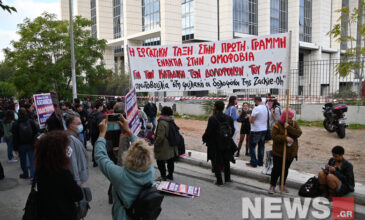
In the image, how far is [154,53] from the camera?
22.4 feet

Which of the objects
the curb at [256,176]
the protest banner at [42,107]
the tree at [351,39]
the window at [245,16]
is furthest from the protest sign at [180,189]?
the window at [245,16]

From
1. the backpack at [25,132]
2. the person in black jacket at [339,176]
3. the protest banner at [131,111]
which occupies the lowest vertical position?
the person in black jacket at [339,176]

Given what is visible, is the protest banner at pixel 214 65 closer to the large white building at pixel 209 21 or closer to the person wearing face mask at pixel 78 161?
the person wearing face mask at pixel 78 161

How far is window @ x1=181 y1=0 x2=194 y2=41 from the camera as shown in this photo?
3466cm

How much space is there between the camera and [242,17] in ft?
128

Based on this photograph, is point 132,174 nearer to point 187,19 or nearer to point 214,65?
point 214,65

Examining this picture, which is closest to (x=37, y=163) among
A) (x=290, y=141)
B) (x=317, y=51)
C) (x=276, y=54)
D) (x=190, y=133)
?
(x=290, y=141)

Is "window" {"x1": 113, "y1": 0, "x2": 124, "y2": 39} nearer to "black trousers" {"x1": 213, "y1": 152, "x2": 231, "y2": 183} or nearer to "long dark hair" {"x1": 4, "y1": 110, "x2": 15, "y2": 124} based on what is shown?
"long dark hair" {"x1": 4, "y1": 110, "x2": 15, "y2": 124}

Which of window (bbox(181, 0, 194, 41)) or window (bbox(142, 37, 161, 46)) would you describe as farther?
window (bbox(142, 37, 161, 46))

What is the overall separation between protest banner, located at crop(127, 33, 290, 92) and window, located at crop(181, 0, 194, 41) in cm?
2905

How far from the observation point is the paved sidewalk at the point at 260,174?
4879 millimetres

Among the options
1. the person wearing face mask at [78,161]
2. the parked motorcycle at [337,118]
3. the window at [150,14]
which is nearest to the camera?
the person wearing face mask at [78,161]

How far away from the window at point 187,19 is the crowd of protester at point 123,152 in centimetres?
2769

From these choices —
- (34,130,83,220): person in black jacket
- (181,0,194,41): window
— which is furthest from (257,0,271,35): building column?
(34,130,83,220): person in black jacket
